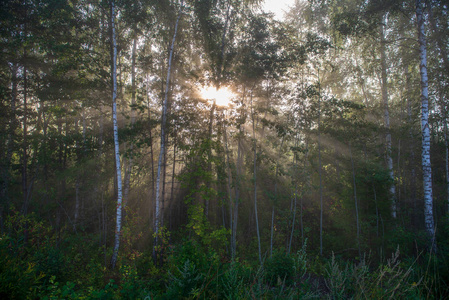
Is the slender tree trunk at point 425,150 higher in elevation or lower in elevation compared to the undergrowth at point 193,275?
higher

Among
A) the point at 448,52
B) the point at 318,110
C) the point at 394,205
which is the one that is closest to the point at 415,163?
the point at 394,205

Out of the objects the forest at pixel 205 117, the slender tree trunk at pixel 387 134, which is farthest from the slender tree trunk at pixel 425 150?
the slender tree trunk at pixel 387 134

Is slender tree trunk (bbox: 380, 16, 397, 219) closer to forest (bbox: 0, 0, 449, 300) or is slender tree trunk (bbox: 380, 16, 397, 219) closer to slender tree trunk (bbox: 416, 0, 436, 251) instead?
forest (bbox: 0, 0, 449, 300)

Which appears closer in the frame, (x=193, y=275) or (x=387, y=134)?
(x=193, y=275)

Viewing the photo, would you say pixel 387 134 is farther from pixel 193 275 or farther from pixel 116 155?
pixel 116 155

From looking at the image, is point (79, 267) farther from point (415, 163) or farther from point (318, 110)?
point (415, 163)

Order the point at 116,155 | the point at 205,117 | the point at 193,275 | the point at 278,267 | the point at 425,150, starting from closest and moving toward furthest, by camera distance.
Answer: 1. the point at 193,275
2. the point at 278,267
3. the point at 425,150
4. the point at 116,155
5. the point at 205,117

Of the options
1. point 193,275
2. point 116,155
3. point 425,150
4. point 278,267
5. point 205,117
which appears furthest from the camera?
point 205,117

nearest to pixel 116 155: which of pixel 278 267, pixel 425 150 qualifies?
pixel 278 267

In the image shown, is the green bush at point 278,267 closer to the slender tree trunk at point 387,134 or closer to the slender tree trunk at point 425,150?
the slender tree trunk at point 425,150

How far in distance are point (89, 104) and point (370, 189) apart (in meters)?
13.4

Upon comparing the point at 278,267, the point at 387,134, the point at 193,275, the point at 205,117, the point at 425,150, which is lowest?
the point at 278,267

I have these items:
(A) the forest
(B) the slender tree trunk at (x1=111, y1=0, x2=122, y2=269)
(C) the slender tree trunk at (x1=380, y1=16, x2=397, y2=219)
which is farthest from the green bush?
(C) the slender tree trunk at (x1=380, y1=16, x2=397, y2=219)

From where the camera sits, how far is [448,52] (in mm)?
10227
